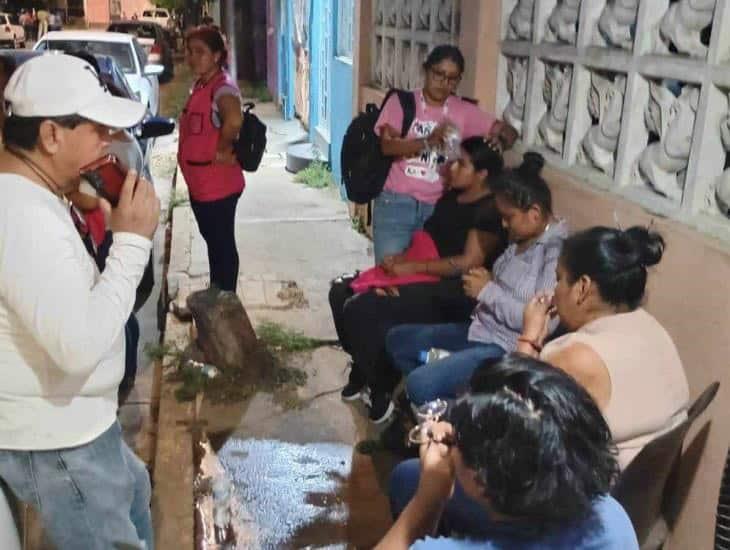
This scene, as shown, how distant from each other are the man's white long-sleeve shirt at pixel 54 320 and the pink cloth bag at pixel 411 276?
1959mm

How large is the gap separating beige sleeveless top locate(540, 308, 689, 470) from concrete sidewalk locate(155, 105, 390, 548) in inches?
50.1

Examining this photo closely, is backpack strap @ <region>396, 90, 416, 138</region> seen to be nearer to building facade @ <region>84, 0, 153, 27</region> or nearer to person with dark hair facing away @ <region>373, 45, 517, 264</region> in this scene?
person with dark hair facing away @ <region>373, 45, 517, 264</region>

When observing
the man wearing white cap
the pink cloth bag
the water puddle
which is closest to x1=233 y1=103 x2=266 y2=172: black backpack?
the pink cloth bag

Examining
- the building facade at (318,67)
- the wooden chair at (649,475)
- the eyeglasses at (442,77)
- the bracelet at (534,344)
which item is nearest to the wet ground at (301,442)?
the bracelet at (534,344)

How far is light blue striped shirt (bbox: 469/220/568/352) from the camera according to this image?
305 cm

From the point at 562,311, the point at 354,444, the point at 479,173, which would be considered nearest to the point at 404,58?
the point at 479,173

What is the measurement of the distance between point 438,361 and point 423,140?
1.30 m

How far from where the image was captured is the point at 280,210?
26.0 feet

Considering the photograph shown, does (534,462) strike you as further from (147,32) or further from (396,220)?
(147,32)

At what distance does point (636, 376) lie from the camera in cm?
212

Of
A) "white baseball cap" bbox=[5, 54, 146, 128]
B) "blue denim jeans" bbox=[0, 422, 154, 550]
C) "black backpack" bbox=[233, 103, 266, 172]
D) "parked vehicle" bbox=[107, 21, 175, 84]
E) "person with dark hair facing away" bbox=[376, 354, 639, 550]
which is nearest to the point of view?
"person with dark hair facing away" bbox=[376, 354, 639, 550]

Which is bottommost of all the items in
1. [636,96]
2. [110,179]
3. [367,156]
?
[367,156]

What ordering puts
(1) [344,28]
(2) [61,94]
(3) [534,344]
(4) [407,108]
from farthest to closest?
(1) [344,28]
(4) [407,108]
(3) [534,344]
(2) [61,94]

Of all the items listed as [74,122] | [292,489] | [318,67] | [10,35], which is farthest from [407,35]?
[10,35]
